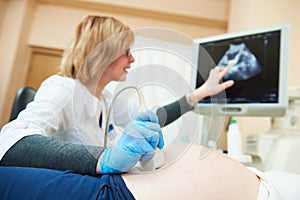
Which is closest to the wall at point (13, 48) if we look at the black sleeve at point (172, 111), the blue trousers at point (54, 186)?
the black sleeve at point (172, 111)

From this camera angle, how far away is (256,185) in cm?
69

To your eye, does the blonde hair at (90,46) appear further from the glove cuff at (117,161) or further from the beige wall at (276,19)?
the beige wall at (276,19)

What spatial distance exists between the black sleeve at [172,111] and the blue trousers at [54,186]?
222 millimetres

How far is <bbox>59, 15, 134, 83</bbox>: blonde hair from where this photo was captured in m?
0.83

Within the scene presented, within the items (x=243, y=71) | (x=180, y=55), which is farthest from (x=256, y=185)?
(x=243, y=71)

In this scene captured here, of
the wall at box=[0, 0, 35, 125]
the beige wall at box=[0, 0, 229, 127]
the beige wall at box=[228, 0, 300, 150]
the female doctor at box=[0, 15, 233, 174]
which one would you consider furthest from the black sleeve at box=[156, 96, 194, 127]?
the wall at box=[0, 0, 35, 125]

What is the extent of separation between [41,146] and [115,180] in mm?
231

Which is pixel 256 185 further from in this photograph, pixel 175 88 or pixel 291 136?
pixel 291 136

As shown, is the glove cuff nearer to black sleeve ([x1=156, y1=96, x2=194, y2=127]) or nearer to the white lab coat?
black sleeve ([x1=156, y1=96, x2=194, y2=127])

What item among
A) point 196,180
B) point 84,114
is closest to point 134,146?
point 196,180

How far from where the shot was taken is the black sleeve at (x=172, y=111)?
2.45ft

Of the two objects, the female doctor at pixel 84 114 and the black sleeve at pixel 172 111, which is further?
the black sleeve at pixel 172 111

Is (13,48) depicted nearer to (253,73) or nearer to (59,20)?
(59,20)

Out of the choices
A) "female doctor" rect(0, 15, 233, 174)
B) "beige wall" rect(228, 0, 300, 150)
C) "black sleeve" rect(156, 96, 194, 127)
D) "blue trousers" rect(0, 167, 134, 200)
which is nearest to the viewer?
"blue trousers" rect(0, 167, 134, 200)
